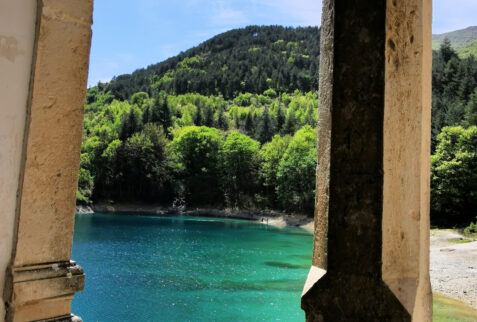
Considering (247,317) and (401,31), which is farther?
(247,317)

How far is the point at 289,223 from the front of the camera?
141ft

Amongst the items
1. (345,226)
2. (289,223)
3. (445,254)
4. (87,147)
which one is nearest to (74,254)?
(445,254)

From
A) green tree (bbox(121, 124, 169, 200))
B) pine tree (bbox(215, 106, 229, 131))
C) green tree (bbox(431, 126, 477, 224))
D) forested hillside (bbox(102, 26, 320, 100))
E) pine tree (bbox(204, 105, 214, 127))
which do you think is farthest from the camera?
forested hillside (bbox(102, 26, 320, 100))

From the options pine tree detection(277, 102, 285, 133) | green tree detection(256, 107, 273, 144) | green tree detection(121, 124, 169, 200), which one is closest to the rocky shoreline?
green tree detection(121, 124, 169, 200)

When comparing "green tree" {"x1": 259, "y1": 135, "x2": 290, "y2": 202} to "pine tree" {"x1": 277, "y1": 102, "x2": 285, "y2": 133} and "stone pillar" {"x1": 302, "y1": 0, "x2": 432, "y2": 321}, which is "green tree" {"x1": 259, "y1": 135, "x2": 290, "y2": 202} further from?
"stone pillar" {"x1": 302, "y1": 0, "x2": 432, "y2": 321}

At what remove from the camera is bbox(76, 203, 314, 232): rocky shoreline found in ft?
143

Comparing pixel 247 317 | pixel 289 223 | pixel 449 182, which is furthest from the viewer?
pixel 289 223

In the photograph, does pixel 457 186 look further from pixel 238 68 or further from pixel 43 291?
pixel 238 68

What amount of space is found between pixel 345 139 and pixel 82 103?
79.8 inches

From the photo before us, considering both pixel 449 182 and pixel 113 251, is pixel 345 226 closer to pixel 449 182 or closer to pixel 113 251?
pixel 113 251

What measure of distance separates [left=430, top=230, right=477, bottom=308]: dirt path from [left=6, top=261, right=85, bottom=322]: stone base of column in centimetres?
1419

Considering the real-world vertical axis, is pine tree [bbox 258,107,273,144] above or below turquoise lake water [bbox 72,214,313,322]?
above

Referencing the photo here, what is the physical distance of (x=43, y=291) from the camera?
2482 mm

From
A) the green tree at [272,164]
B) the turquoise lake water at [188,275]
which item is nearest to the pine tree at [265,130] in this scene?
the green tree at [272,164]
